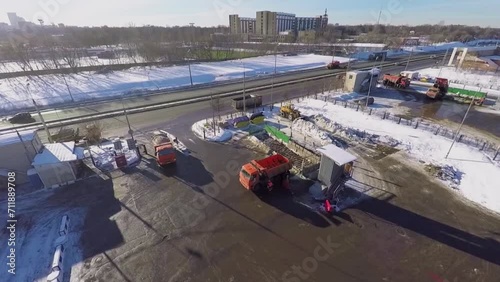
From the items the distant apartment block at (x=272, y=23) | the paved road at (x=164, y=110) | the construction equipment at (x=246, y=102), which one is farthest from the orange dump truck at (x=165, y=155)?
the distant apartment block at (x=272, y=23)

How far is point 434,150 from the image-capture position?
19.7 m

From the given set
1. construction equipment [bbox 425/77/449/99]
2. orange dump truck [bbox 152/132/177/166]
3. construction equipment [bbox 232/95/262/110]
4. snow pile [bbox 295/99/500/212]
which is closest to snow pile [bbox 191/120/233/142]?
orange dump truck [bbox 152/132/177/166]

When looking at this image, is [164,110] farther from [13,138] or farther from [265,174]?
[265,174]

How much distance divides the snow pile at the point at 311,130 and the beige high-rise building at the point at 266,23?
113800 mm

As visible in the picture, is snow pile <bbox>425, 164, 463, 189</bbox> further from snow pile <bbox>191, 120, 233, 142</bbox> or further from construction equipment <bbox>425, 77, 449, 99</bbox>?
construction equipment <bbox>425, 77, 449, 99</bbox>

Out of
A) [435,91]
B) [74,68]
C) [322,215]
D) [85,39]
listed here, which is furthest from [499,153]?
[85,39]

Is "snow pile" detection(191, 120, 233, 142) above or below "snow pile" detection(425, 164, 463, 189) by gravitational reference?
above

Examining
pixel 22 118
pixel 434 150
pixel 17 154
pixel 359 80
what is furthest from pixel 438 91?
pixel 22 118

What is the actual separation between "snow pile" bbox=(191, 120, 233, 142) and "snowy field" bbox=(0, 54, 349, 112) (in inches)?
725

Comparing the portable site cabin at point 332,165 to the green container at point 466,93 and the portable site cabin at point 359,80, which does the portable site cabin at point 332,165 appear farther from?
the green container at point 466,93

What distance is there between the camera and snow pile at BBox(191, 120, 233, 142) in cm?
2142

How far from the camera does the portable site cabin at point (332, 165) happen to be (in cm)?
1355

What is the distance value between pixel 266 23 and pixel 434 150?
395 feet

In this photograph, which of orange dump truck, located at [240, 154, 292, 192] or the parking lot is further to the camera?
orange dump truck, located at [240, 154, 292, 192]
